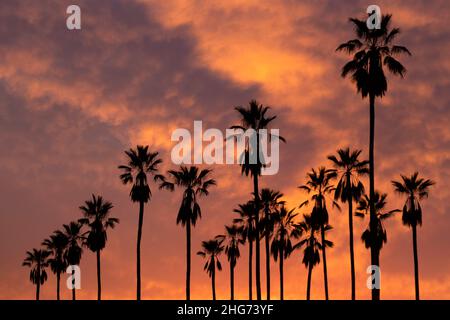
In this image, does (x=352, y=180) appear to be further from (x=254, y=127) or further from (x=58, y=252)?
(x=58, y=252)

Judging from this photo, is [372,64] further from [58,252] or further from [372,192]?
[58,252]

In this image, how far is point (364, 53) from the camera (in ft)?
185

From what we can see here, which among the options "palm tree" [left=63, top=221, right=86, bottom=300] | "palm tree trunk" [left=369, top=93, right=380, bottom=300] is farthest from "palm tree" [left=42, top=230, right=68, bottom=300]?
"palm tree trunk" [left=369, top=93, right=380, bottom=300]

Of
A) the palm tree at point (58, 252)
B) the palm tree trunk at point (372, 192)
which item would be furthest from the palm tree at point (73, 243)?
the palm tree trunk at point (372, 192)

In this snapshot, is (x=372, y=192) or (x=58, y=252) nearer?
(x=372, y=192)

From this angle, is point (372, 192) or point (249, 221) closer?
point (372, 192)

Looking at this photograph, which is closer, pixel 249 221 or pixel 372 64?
pixel 372 64

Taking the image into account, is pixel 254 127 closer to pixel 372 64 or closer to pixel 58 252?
pixel 372 64

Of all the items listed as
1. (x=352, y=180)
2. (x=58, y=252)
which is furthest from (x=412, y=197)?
(x=58, y=252)

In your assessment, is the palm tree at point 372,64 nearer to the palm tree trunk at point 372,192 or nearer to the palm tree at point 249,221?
the palm tree trunk at point 372,192

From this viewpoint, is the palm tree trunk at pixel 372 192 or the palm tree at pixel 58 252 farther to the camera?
the palm tree at pixel 58 252

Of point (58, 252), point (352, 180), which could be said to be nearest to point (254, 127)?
point (352, 180)

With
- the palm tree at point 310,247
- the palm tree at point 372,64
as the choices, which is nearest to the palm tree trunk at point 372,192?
the palm tree at point 372,64
